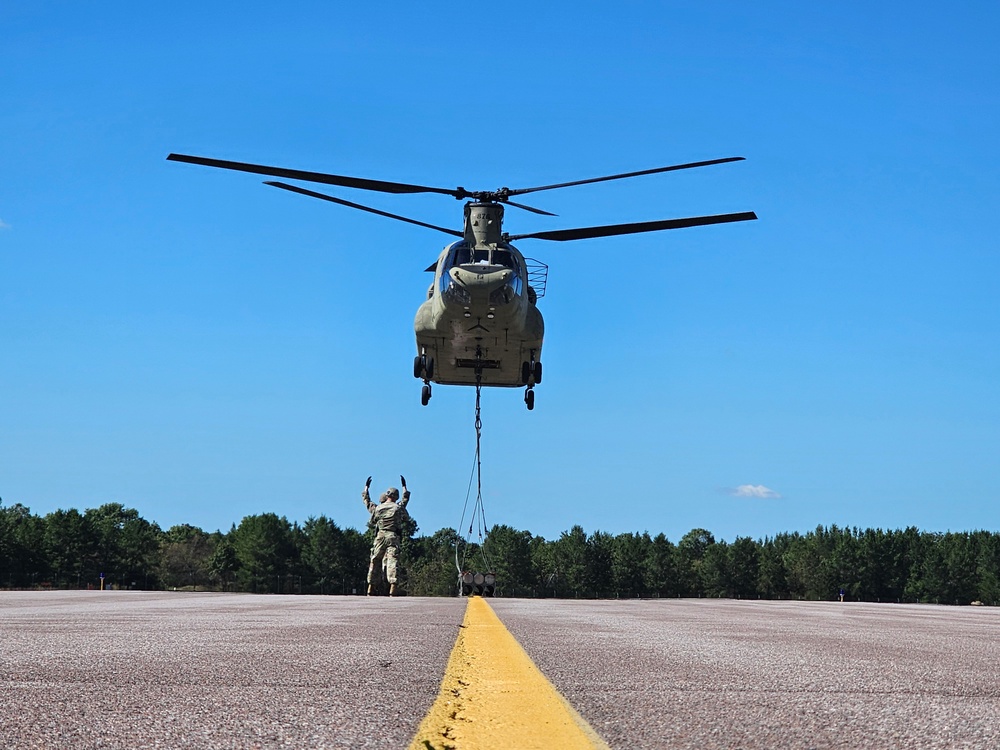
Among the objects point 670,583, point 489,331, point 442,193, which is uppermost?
point 442,193

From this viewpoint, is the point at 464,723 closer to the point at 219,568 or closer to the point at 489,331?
the point at 489,331

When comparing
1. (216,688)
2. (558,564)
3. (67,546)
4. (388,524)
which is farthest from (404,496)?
(558,564)

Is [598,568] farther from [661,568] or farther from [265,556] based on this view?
[265,556]

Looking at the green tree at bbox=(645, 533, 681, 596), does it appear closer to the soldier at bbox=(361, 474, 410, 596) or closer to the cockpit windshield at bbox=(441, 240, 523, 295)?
the soldier at bbox=(361, 474, 410, 596)

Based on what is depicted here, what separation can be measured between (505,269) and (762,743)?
65.5 ft

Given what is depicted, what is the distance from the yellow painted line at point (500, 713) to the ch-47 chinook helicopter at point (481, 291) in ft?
56.5

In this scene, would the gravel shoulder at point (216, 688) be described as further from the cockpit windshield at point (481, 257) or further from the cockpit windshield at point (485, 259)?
the cockpit windshield at point (481, 257)

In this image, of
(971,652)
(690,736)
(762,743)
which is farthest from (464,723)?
(971,652)

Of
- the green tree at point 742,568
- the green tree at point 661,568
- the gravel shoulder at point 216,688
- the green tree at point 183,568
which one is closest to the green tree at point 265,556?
the green tree at point 183,568

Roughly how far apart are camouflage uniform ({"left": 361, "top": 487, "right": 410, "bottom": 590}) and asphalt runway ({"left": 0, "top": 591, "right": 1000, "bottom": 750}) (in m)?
20.4

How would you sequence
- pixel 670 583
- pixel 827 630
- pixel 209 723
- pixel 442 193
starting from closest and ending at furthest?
pixel 209 723, pixel 827 630, pixel 442 193, pixel 670 583

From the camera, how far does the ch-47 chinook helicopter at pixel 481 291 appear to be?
23.0 meters

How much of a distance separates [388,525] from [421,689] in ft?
82.2

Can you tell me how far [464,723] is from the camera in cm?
365
